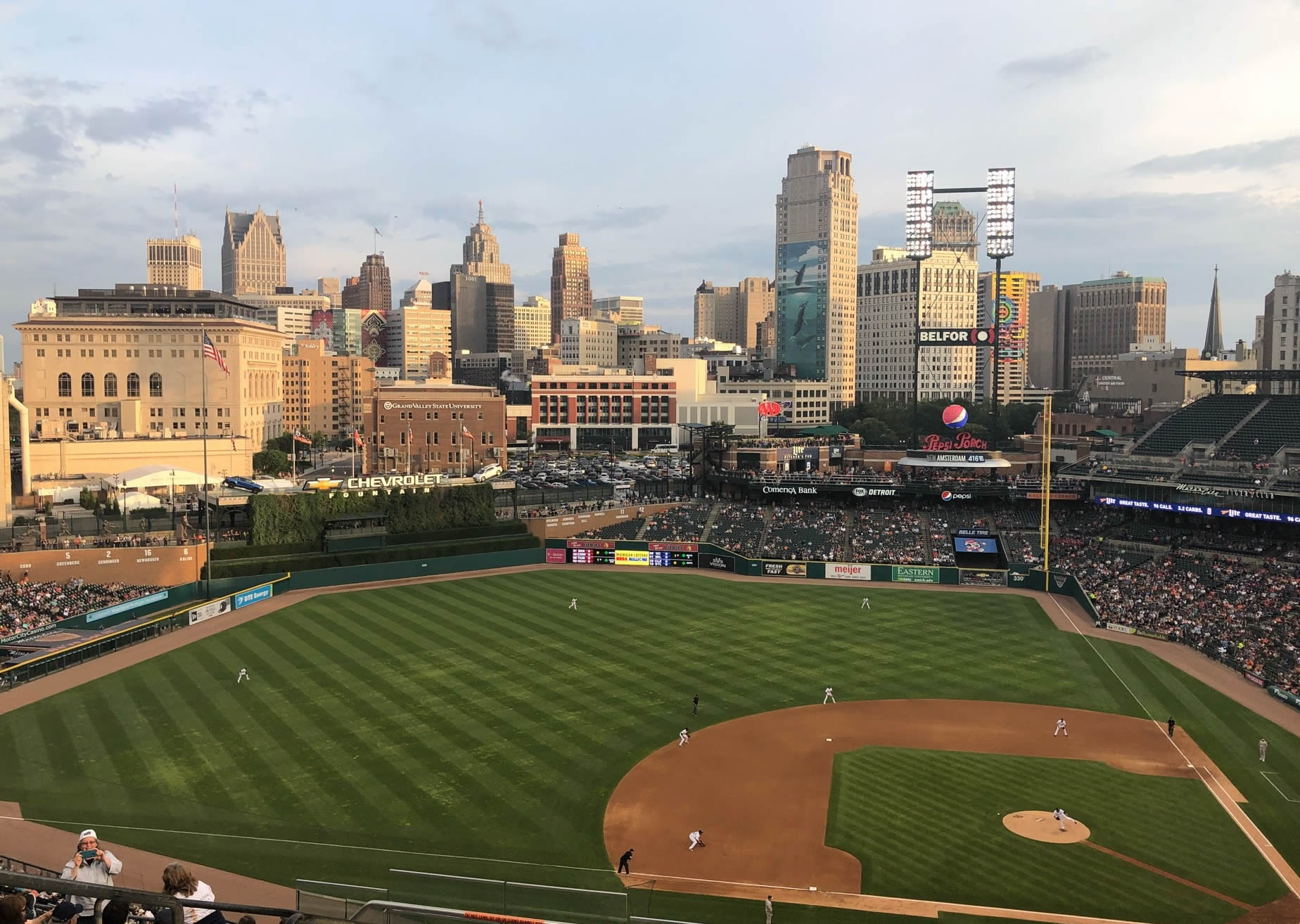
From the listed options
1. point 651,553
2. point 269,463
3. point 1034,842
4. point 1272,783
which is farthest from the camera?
point 269,463

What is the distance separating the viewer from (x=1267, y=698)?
3875 cm

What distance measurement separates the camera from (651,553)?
67.2 m

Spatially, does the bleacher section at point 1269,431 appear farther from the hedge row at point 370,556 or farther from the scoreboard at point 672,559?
the hedge row at point 370,556

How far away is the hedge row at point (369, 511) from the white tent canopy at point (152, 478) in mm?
7583

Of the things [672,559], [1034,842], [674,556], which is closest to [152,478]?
[672,559]

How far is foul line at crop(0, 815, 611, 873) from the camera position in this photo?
24.6m

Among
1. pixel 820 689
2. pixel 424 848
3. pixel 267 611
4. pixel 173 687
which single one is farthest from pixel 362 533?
pixel 424 848

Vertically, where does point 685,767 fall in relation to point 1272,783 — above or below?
below

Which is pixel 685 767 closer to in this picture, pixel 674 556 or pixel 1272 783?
pixel 1272 783

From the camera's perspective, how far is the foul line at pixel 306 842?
24.6 m

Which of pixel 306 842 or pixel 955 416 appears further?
pixel 955 416

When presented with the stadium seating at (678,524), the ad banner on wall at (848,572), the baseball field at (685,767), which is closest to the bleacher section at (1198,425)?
the ad banner on wall at (848,572)

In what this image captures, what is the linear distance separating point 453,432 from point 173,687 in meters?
67.8

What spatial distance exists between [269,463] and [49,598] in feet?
148
